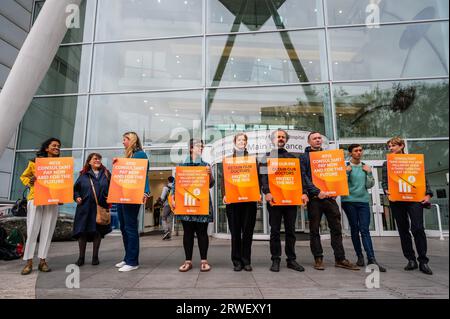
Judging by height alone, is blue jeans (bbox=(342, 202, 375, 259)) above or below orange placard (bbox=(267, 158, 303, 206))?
below

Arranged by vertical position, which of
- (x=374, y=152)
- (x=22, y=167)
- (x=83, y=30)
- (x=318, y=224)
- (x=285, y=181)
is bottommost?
(x=318, y=224)

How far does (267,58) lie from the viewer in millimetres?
10312

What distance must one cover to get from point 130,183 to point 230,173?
4.32 ft

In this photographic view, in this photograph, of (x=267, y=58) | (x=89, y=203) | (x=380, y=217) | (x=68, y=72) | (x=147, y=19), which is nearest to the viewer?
(x=89, y=203)

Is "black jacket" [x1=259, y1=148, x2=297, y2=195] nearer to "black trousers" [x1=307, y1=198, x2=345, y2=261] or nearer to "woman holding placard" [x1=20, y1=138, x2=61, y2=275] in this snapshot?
"black trousers" [x1=307, y1=198, x2=345, y2=261]

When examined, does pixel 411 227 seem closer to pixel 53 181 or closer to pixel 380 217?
pixel 53 181

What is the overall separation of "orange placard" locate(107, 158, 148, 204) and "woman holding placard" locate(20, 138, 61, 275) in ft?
3.65

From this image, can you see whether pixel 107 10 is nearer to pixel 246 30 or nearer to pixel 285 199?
pixel 246 30

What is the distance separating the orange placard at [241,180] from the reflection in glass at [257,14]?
8.50 metres

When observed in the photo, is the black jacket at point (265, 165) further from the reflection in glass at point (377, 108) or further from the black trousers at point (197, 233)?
the reflection in glass at point (377, 108)

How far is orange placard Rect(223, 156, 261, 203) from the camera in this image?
353cm

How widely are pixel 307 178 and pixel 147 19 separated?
1011 cm

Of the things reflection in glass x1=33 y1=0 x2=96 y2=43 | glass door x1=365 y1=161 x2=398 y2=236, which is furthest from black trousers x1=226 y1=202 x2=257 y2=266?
reflection in glass x1=33 y1=0 x2=96 y2=43

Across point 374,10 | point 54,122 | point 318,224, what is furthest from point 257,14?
point 318,224
